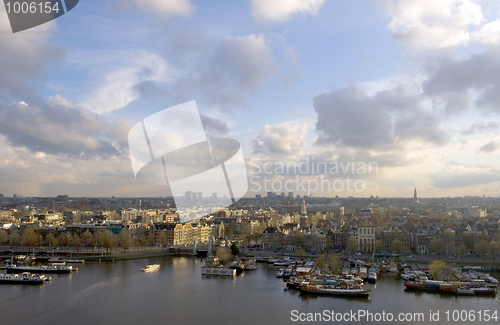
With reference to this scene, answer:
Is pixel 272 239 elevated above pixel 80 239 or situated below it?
below

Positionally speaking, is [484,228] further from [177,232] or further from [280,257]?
[177,232]

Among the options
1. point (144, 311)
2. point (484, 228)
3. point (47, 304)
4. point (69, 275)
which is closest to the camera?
point (144, 311)

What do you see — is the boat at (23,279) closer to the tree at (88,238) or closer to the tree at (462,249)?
the tree at (88,238)

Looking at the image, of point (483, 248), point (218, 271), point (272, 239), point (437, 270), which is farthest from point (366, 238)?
point (218, 271)

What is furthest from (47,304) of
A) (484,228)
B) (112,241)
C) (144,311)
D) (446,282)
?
(484,228)

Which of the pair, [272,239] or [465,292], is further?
[272,239]

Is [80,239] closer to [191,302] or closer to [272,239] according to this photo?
[272,239]

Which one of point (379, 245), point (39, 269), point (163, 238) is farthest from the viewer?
point (163, 238)
